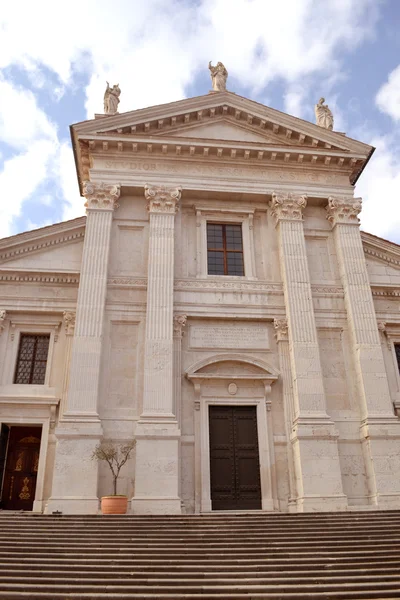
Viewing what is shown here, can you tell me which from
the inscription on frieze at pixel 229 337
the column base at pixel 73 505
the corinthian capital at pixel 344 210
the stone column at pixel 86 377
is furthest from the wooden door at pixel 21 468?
the corinthian capital at pixel 344 210

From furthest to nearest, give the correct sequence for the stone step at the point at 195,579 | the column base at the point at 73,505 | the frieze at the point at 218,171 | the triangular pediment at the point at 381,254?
1. the triangular pediment at the point at 381,254
2. the frieze at the point at 218,171
3. the column base at the point at 73,505
4. the stone step at the point at 195,579

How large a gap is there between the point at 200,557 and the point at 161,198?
12860 mm

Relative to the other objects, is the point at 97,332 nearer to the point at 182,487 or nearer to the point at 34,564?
the point at 182,487

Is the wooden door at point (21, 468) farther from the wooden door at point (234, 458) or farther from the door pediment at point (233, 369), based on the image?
the wooden door at point (234, 458)

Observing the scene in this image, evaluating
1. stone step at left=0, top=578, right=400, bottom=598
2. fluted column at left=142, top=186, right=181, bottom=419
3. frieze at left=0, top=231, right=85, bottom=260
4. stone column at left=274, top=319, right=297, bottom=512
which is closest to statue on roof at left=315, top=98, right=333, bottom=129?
fluted column at left=142, top=186, right=181, bottom=419

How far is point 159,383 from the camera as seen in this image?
16.7 m

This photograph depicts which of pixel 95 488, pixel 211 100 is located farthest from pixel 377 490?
pixel 211 100

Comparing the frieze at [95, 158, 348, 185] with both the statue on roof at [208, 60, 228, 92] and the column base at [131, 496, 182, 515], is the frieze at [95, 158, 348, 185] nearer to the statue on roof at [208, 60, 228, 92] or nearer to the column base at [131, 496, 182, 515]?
the statue on roof at [208, 60, 228, 92]

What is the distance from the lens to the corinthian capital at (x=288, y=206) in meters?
20.1

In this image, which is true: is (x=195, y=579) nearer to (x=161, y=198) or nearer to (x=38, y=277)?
(x=38, y=277)

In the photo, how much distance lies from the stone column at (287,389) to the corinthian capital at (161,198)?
18.4 ft

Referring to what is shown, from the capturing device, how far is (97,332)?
17.2 meters

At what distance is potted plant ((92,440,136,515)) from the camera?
14.0 meters

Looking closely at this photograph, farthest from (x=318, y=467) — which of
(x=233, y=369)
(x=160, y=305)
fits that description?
(x=160, y=305)
